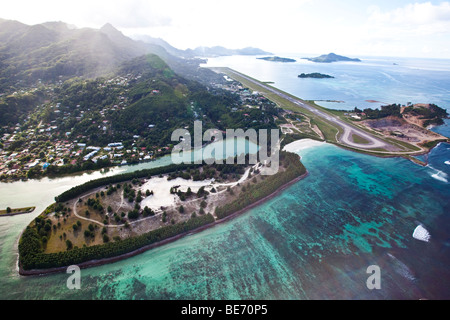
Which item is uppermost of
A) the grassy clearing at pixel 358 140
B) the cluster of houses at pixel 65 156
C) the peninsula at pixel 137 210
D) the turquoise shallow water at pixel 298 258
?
the grassy clearing at pixel 358 140

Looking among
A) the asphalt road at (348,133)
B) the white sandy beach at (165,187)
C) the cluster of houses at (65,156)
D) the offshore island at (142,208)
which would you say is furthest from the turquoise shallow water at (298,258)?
the cluster of houses at (65,156)

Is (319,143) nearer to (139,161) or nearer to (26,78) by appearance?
(139,161)

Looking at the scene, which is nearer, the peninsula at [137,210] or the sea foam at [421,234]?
the peninsula at [137,210]

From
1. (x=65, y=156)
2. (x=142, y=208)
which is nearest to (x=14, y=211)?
(x=65, y=156)

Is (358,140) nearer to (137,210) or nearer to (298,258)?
(298,258)

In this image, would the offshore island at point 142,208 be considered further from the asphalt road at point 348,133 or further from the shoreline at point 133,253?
the asphalt road at point 348,133

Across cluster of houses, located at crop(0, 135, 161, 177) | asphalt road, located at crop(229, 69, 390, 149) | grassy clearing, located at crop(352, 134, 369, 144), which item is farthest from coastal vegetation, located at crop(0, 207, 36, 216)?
grassy clearing, located at crop(352, 134, 369, 144)

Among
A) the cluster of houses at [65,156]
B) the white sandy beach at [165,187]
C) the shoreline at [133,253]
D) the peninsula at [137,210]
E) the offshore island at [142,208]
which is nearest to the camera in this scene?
the shoreline at [133,253]
